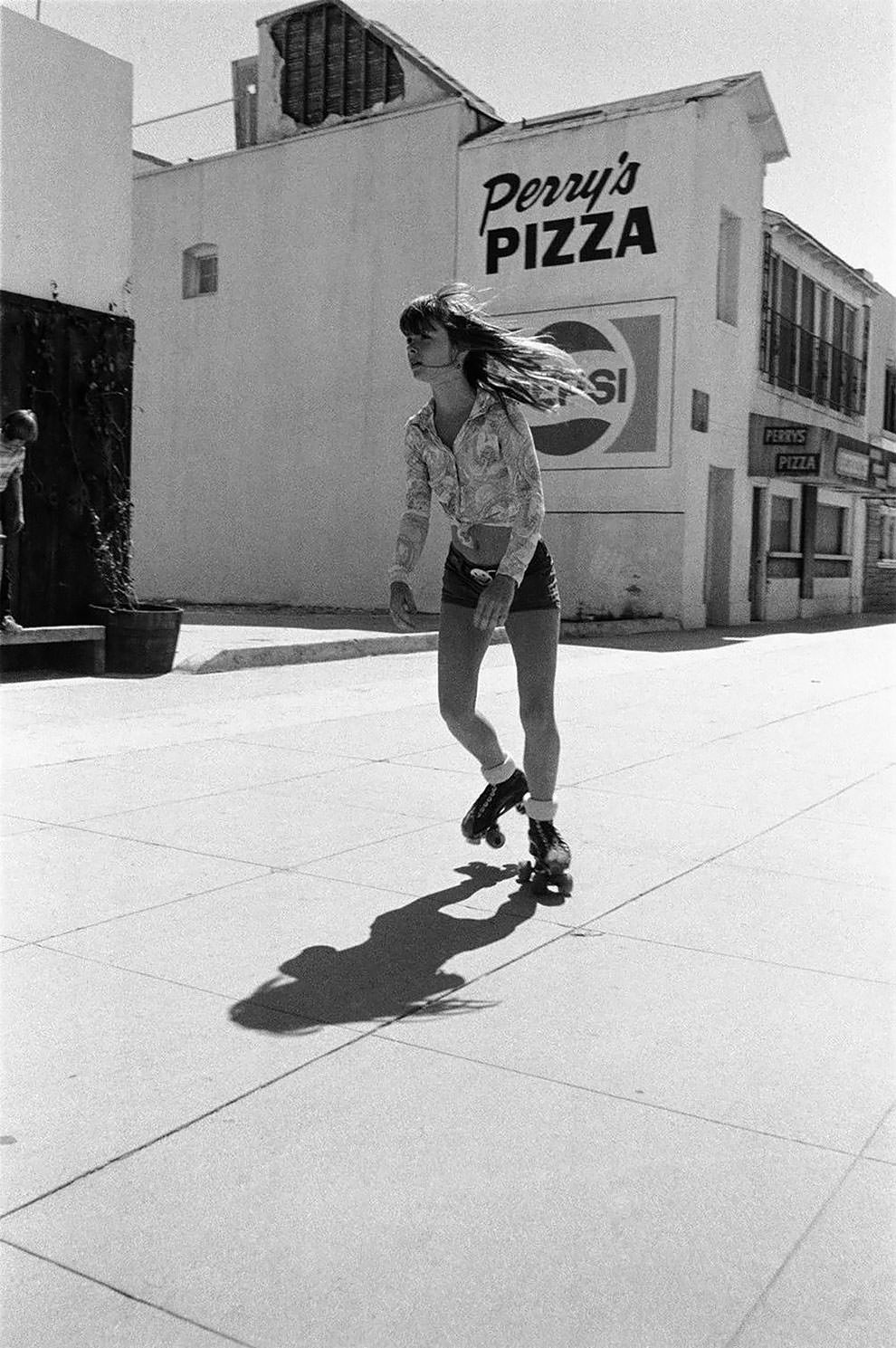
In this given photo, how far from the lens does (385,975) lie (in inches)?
145

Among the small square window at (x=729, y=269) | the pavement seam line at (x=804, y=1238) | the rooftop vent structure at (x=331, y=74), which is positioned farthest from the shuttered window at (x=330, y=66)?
the pavement seam line at (x=804, y=1238)

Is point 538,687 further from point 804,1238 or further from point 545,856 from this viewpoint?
point 804,1238

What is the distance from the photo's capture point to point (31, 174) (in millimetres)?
10867

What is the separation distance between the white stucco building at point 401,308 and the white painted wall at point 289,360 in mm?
43

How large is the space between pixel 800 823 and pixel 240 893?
8.11 ft

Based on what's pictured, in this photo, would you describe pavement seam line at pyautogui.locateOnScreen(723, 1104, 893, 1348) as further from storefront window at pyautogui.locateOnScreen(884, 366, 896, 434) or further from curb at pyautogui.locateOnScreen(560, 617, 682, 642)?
storefront window at pyautogui.locateOnScreen(884, 366, 896, 434)

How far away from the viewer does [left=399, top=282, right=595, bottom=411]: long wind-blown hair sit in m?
4.38

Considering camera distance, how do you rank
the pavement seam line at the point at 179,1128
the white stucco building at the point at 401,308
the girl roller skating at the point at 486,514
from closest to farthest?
the pavement seam line at the point at 179,1128, the girl roller skating at the point at 486,514, the white stucco building at the point at 401,308

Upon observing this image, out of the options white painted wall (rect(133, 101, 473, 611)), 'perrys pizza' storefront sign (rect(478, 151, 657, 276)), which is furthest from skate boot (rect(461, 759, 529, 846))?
white painted wall (rect(133, 101, 473, 611))

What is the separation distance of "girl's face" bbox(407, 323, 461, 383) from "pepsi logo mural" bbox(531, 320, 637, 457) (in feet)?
53.6

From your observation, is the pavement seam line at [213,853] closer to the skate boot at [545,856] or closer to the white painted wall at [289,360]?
the skate boot at [545,856]

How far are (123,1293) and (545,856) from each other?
258 cm

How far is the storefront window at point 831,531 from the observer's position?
27.6 m

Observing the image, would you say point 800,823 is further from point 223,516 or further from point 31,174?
point 223,516
